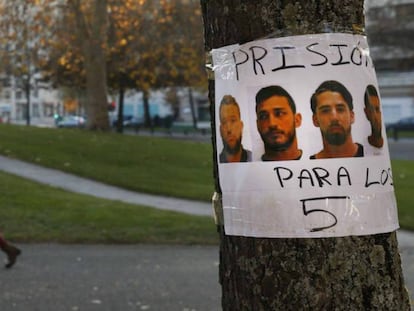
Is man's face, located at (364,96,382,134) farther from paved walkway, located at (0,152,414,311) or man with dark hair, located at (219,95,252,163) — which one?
paved walkway, located at (0,152,414,311)

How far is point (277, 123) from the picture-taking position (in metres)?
2.07

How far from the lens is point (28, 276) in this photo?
21.0 ft

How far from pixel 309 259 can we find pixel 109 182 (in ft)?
40.0

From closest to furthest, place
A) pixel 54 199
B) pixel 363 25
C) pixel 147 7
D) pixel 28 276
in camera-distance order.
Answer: pixel 363 25
pixel 28 276
pixel 54 199
pixel 147 7

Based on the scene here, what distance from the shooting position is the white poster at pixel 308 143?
2.04 metres

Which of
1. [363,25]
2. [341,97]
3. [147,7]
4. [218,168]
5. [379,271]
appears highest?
[147,7]

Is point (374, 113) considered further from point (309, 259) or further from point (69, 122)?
point (69, 122)

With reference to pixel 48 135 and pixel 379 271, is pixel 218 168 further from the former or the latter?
pixel 48 135

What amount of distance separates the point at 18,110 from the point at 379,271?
349ft

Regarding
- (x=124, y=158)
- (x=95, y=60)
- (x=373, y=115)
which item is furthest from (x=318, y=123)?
(x=95, y=60)

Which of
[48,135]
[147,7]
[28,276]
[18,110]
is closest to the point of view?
[28,276]

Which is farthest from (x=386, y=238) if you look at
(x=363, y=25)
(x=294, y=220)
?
(x=363, y=25)

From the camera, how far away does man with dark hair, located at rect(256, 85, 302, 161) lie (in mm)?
2051

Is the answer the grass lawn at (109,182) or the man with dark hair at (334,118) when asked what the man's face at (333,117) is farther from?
the grass lawn at (109,182)
